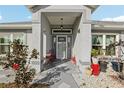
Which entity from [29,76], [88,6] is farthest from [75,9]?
[29,76]

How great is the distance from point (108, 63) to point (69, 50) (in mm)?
6165

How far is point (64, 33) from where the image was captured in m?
18.4

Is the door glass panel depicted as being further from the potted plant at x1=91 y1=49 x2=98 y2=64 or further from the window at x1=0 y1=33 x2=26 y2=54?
the potted plant at x1=91 y1=49 x2=98 y2=64

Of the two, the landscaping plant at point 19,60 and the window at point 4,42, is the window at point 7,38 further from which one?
the landscaping plant at point 19,60

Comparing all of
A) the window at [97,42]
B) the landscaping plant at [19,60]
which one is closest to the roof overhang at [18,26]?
the window at [97,42]

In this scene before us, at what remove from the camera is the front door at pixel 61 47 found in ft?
60.8

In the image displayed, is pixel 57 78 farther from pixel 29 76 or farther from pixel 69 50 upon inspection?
pixel 69 50

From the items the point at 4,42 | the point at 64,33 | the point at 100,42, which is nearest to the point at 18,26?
the point at 4,42

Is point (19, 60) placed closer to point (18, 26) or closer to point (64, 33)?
point (18, 26)

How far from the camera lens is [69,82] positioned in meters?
9.12

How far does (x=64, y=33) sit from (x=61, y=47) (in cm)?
145
